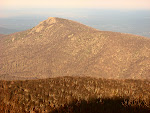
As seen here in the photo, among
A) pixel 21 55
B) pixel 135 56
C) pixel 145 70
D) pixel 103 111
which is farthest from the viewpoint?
pixel 21 55

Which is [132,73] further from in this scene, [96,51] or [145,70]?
[96,51]

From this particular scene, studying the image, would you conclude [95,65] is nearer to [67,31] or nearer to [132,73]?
[132,73]

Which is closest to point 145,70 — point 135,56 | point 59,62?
point 135,56

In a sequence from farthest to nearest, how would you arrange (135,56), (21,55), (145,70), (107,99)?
(21,55), (135,56), (145,70), (107,99)

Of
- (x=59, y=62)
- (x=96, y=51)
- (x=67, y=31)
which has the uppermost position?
(x=67, y=31)

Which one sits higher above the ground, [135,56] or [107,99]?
[107,99]

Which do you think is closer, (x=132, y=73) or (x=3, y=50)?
(x=132, y=73)

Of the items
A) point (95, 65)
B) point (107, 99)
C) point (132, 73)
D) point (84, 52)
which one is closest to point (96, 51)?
point (84, 52)
